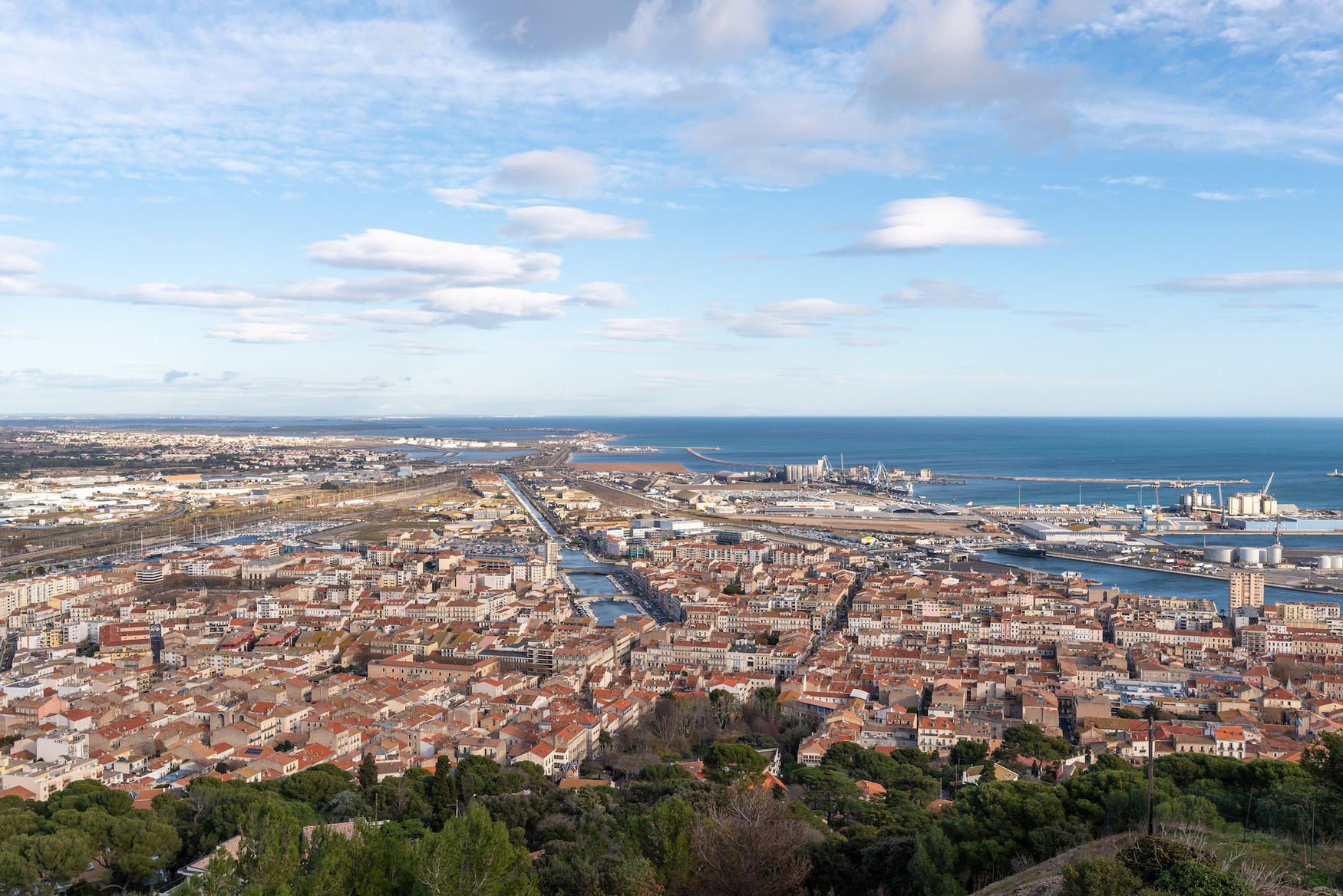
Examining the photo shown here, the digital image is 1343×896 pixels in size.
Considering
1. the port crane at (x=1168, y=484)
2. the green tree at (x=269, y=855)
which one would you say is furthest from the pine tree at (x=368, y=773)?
the port crane at (x=1168, y=484)

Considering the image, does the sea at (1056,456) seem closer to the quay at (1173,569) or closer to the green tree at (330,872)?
the quay at (1173,569)

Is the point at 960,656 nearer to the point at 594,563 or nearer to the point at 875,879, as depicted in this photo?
the point at 875,879

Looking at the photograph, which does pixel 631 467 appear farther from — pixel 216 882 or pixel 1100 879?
pixel 1100 879

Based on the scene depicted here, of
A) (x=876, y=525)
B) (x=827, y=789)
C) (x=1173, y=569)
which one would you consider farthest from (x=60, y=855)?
(x=876, y=525)

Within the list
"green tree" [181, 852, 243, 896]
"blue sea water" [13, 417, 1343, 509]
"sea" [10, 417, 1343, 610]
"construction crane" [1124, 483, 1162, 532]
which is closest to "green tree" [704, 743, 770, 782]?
"green tree" [181, 852, 243, 896]

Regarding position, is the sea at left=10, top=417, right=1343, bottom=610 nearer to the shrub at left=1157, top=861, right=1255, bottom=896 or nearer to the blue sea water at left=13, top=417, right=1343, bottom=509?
the blue sea water at left=13, top=417, right=1343, bottom=509

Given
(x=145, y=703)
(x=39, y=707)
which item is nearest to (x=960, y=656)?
(x=145, y=703)
